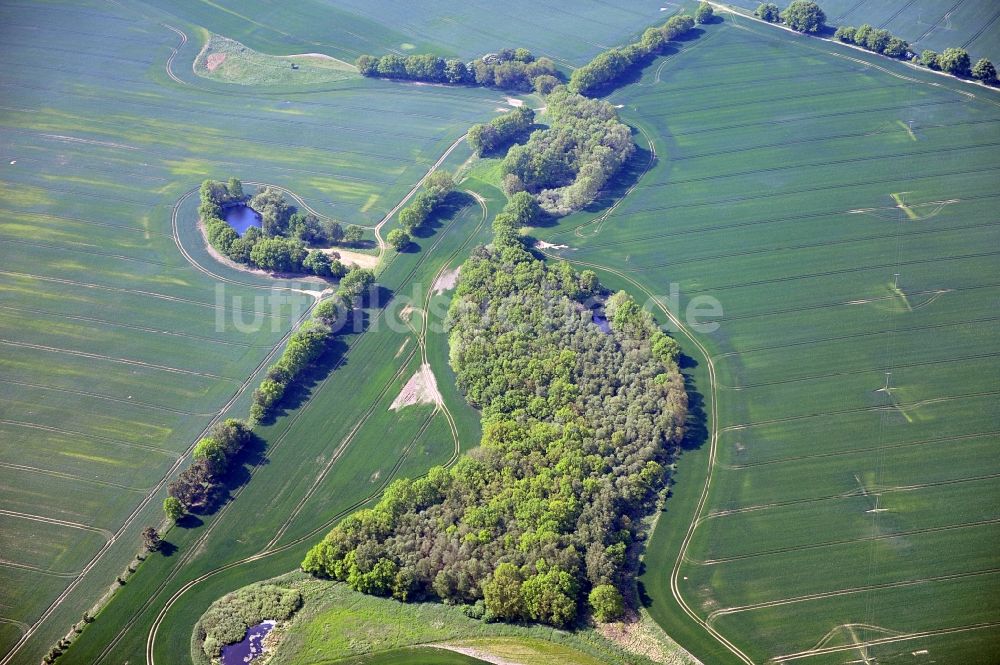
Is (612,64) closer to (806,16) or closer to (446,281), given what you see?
(806,16)

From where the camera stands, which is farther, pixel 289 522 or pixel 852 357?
pixel 852 357

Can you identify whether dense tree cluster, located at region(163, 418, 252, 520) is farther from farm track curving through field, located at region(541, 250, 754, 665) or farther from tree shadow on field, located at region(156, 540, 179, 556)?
farm track curving through field, located at region(541, 250, 754, 665)

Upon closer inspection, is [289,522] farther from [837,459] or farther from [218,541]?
[837,459]

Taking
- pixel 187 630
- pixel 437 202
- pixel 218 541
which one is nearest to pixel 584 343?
pixel 437 202

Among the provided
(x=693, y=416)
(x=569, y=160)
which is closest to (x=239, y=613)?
(x=693, y=416)

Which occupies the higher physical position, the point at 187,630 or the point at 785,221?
the point at 785,221

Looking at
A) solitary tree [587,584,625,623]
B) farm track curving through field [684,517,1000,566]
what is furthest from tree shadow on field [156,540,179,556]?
farm track curving through field [684,517,1000,566]
